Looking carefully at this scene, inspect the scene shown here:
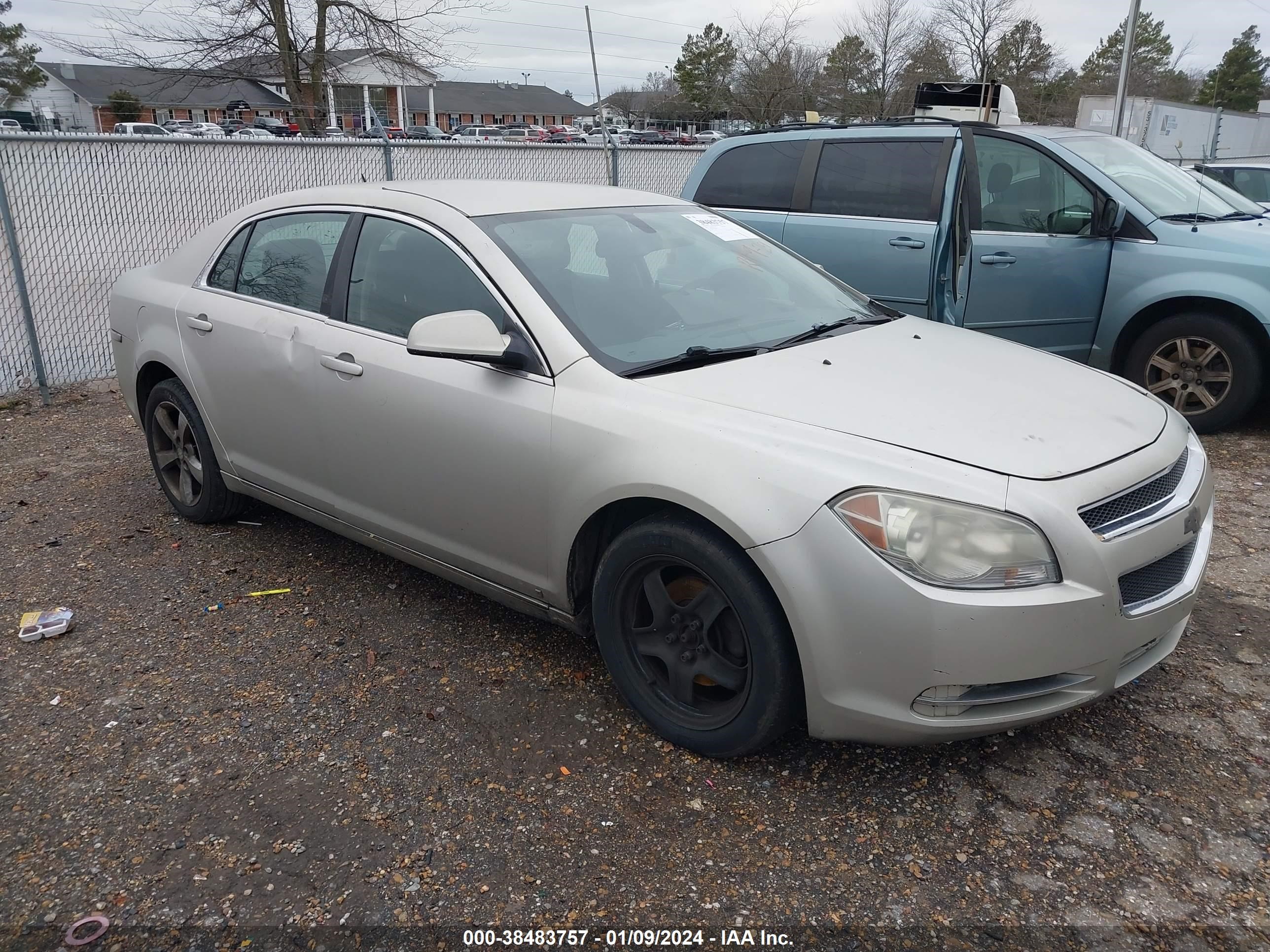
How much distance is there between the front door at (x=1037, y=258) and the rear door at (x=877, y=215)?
0.93ft

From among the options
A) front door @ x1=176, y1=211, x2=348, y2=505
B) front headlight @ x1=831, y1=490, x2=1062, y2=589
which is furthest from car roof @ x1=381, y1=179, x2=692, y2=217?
front headlight @ x1=831, y1=490, x2=1062, y2=589

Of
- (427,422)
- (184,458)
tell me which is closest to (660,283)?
(427,422)

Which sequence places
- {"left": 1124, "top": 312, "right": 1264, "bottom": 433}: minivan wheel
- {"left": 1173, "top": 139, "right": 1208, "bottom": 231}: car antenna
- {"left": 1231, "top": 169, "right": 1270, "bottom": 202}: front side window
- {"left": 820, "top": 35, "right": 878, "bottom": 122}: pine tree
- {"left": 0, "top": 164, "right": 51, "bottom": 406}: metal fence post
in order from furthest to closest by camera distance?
{"left": 820, "top": 35, "right": 878, "bottom": 122}: pine tree < {"left": 1231, "top": 169, "right": 1270, "bottom": 202}: front side window < {"left": 0, "top": 164, "right": 51, "bottom": 406}: metal fence post < {"left": 1173, "top": 139, "right": 1208, "bottom": 231}: car antenna < {"left": 1124, "top": 312, "right": 1264, "bottom": 433}: minivan wheel

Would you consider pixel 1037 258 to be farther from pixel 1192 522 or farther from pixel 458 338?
pixel 458 338

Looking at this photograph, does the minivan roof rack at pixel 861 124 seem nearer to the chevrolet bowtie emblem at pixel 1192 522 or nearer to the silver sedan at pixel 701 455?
the silver sedan at pixel 701 455

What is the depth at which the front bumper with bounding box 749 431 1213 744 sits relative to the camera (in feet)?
7.72

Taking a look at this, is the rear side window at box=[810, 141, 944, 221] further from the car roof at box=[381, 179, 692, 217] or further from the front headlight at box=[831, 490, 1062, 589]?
the front headlight at box=[831, 490, 1062, 589]

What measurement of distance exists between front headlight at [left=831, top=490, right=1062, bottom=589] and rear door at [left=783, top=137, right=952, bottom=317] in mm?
3766

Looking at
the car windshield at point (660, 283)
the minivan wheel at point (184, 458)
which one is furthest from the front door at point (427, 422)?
the minivan wheel at point (184, 458)

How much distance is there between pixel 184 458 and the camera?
4.71 metres

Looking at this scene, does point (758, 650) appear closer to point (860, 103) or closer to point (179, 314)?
point (179, 314)

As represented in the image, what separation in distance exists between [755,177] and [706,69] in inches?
2261

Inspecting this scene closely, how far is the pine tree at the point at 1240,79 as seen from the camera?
4869cm

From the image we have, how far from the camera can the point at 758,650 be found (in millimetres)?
2582
